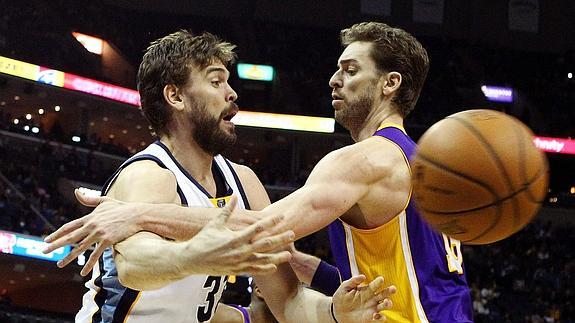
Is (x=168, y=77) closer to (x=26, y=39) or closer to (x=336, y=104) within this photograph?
(x=336, y=104)

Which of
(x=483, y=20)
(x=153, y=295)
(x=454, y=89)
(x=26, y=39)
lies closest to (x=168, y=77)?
(x=153, y=295)

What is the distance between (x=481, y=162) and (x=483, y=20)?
997 inches

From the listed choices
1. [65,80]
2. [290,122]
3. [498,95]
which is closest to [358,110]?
[65,80]

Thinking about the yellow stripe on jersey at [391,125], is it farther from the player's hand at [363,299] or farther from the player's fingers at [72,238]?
the player's fingers at [72,238]

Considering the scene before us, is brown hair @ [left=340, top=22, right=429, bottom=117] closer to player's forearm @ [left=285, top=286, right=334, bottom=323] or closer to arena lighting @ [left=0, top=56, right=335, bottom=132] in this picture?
player's forearm @ [left=285, top=286, right=334, bottom=323]

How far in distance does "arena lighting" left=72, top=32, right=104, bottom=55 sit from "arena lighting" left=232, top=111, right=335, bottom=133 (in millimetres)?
5915

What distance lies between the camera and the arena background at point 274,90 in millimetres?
20641

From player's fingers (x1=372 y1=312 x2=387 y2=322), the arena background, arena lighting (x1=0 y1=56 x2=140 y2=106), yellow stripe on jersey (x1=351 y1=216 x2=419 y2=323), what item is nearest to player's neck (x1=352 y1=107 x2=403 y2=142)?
yellow stripe on jersey (x1=351 y1=216 x2=419 y2=323)

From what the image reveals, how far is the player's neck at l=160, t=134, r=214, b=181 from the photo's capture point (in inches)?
157

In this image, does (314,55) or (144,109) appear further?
(314,55)

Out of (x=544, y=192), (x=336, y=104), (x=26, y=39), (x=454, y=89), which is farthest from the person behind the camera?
(x=454, y=89)

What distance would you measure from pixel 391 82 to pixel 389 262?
0.97 m

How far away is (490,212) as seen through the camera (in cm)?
292

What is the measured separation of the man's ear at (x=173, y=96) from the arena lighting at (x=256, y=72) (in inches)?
856
